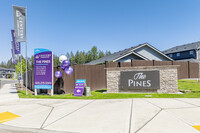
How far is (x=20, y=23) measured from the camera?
36.1 ft

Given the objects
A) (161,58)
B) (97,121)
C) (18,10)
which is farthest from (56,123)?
(161,58)

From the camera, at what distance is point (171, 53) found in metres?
43.4

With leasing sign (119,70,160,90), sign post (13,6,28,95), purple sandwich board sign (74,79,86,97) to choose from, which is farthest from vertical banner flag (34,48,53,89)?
leasing sign (119,70,160,90)

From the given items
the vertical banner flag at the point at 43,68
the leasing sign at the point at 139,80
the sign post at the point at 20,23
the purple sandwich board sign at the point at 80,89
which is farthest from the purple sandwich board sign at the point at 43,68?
the leasing sign at the point at 139,80

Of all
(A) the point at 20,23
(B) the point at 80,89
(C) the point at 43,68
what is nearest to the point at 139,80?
(B) the point at 80,89

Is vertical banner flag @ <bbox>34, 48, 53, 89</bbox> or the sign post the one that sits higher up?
the sign post

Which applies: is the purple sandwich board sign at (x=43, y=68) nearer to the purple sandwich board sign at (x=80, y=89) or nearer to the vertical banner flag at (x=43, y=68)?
the vertical banner flag at (x=43, y=68)

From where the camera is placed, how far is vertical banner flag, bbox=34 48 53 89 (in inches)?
413

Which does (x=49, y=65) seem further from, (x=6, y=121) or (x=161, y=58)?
(x=161, y=58)

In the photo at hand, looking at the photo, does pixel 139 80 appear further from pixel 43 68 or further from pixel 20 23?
pixel 20 23

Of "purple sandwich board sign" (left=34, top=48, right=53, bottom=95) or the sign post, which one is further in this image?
the sign post

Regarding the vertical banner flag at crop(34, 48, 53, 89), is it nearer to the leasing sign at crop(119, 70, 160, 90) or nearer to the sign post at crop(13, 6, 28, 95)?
the sign post at crop(13, 6, 28, 95)

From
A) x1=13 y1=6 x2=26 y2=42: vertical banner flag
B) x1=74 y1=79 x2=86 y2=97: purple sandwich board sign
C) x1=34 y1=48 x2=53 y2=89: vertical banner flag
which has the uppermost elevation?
x1=13 y1=6 x2=26 y2=42: vertical banner flag

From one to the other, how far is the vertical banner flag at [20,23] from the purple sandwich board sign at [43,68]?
1775mm
